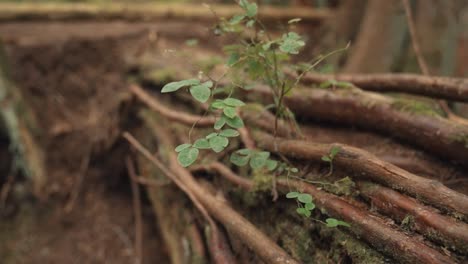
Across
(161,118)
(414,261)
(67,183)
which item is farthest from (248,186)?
(67,183)

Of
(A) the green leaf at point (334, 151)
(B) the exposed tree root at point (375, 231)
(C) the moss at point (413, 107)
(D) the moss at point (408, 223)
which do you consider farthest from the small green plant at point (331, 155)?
(C) the moss at point (413, 107)

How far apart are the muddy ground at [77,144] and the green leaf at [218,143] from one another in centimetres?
243

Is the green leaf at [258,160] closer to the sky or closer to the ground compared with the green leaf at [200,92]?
closer to the ground

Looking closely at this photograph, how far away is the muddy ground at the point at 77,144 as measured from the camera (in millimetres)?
4117

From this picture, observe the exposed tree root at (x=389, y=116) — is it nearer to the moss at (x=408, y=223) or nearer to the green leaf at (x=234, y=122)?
the moss at (x=408, y=223)

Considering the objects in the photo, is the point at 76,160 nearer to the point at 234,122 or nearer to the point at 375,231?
the point at 234,122

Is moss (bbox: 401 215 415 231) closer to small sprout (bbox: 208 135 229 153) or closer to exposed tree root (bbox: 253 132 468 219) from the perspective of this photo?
exposed tree root (bbox: 253 132 468 219)

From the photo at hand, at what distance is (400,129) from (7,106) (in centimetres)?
365

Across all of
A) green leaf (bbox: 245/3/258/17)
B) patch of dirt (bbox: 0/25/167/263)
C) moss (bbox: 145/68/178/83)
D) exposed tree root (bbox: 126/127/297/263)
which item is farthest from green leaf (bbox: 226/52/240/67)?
patch of dirt (bbox: 0/25/167/263)

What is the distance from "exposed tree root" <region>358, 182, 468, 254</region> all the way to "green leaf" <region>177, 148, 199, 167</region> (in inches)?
29.0

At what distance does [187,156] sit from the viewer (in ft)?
5.54

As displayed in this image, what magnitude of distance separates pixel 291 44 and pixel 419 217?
2.73 ft

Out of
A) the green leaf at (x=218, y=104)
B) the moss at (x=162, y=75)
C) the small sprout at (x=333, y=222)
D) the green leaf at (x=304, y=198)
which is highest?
the green leaf at (x=218, y=104)

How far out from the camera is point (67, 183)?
14.7ft
